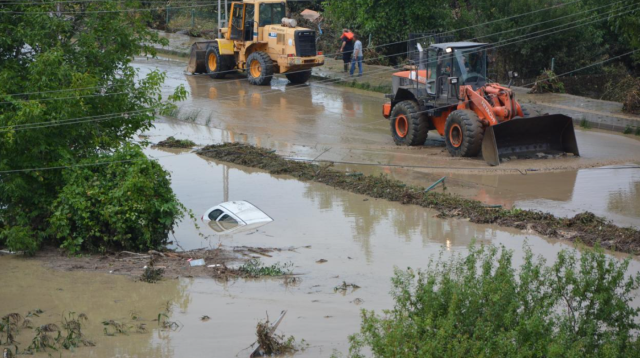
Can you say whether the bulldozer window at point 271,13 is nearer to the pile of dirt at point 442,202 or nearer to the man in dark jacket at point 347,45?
the man in dark jacket at point 347,45

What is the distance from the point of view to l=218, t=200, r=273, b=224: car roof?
16188 mm

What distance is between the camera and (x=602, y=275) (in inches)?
343

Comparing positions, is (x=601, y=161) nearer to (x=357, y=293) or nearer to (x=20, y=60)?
(x=357, y=293)

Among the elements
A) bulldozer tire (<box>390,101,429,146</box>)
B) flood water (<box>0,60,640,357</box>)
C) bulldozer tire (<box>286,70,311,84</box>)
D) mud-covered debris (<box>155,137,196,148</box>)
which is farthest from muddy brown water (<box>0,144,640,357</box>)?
bulldozer tire (<box>286,70,311,84</box>)

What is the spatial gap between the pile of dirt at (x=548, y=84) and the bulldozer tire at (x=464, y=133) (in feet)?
31.5

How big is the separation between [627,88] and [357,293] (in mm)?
17551

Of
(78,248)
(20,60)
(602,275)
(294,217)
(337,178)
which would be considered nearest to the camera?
(602,275)

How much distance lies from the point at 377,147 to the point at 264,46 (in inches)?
402

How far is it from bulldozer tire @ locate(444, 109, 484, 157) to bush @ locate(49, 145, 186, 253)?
25.1 feet

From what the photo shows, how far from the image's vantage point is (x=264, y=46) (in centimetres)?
3014

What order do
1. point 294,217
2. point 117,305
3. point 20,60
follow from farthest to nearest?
point 294,217
point 20,60
point 117,305

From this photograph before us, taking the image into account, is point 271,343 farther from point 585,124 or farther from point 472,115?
point 585,124

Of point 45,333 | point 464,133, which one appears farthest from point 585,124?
point 45,333

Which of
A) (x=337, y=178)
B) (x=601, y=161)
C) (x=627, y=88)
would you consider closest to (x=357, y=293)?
(x=337, y=178)
